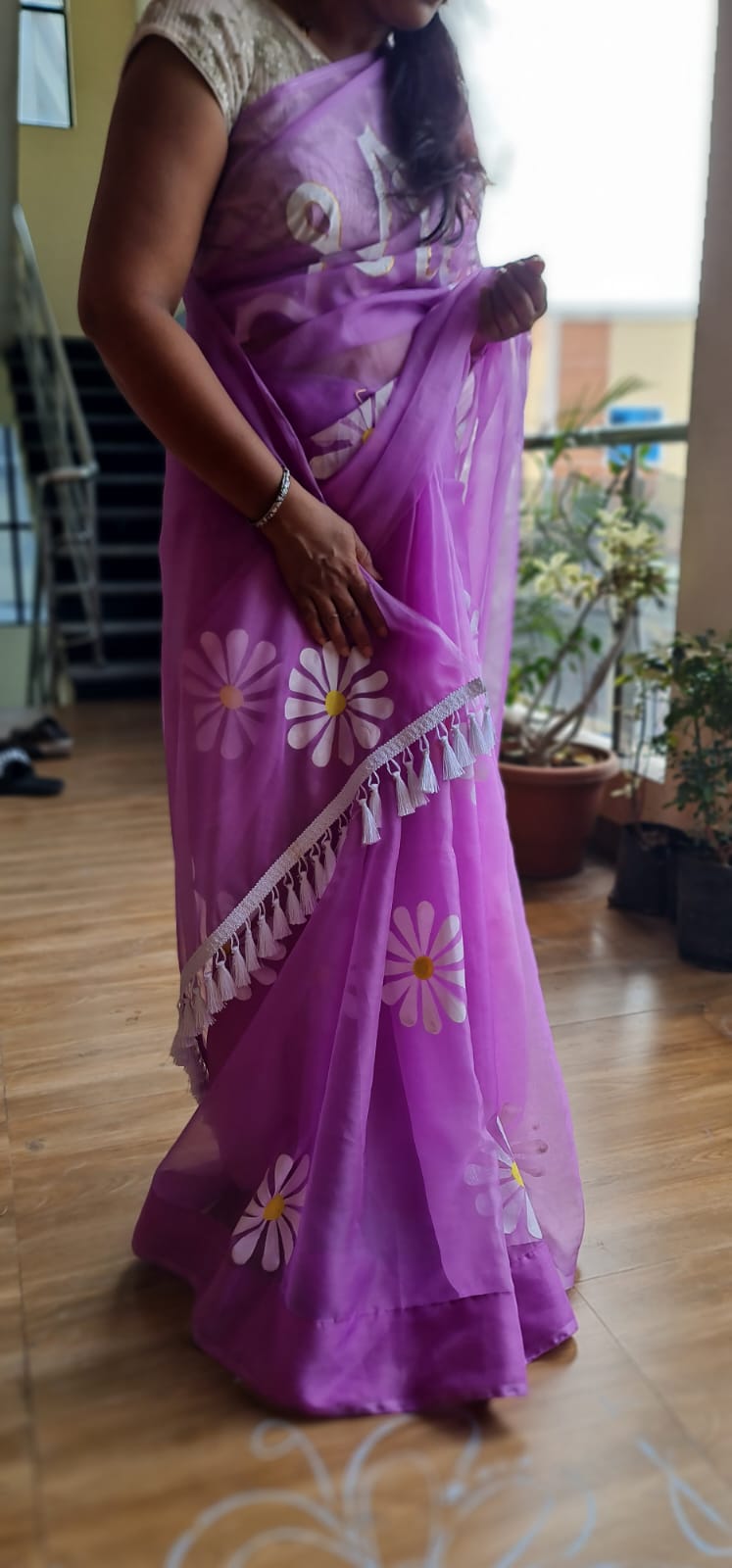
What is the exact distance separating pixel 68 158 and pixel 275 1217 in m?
2.85

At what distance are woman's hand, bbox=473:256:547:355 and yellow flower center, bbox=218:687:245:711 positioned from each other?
417 mm

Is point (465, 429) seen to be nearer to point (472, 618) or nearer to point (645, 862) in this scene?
point (472, 618)

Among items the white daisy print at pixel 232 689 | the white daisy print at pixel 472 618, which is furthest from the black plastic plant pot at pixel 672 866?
the white daisy print at pixel 232 689

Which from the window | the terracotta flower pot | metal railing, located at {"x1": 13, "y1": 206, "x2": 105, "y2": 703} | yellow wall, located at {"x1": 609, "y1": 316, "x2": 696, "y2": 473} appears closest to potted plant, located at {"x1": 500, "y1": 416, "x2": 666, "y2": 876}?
the terracotta flower pot

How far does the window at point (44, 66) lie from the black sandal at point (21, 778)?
169cm

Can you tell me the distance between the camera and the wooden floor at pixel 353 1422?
2.93 ft

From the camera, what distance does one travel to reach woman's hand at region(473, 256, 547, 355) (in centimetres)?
105

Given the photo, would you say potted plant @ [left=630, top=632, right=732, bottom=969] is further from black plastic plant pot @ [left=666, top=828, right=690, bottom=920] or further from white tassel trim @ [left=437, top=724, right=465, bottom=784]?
white tassel trim @ [left=437, top=724, right=465, bottom=784]

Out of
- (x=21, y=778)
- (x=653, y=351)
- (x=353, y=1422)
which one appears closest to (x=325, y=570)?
(x=353, y=1422)

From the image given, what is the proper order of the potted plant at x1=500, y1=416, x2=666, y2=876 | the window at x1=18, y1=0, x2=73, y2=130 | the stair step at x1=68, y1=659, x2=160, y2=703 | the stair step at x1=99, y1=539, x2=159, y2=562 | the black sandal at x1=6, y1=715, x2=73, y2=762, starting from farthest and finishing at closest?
the stair step at x1=99, y1=539, x2=159, y2=562 → the stair step at x1=68, y1=659, x2=160, y2=703 → the black sandal at x1=6, y1=715, x2=73, y2=762 → the window at x1=18, y1=0, x2=73, y2=130 → the potted plant at x1=500, y1=416, x2=666, y2=876

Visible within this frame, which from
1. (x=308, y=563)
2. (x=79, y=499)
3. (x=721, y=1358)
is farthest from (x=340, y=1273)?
(x=79, y=499)

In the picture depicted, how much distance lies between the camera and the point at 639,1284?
3.91 ft

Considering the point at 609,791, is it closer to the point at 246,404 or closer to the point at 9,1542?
the point at 246,404

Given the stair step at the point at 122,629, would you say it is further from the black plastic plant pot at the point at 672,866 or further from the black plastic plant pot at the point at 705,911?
the black plastic plant pot at the point at 705,911
